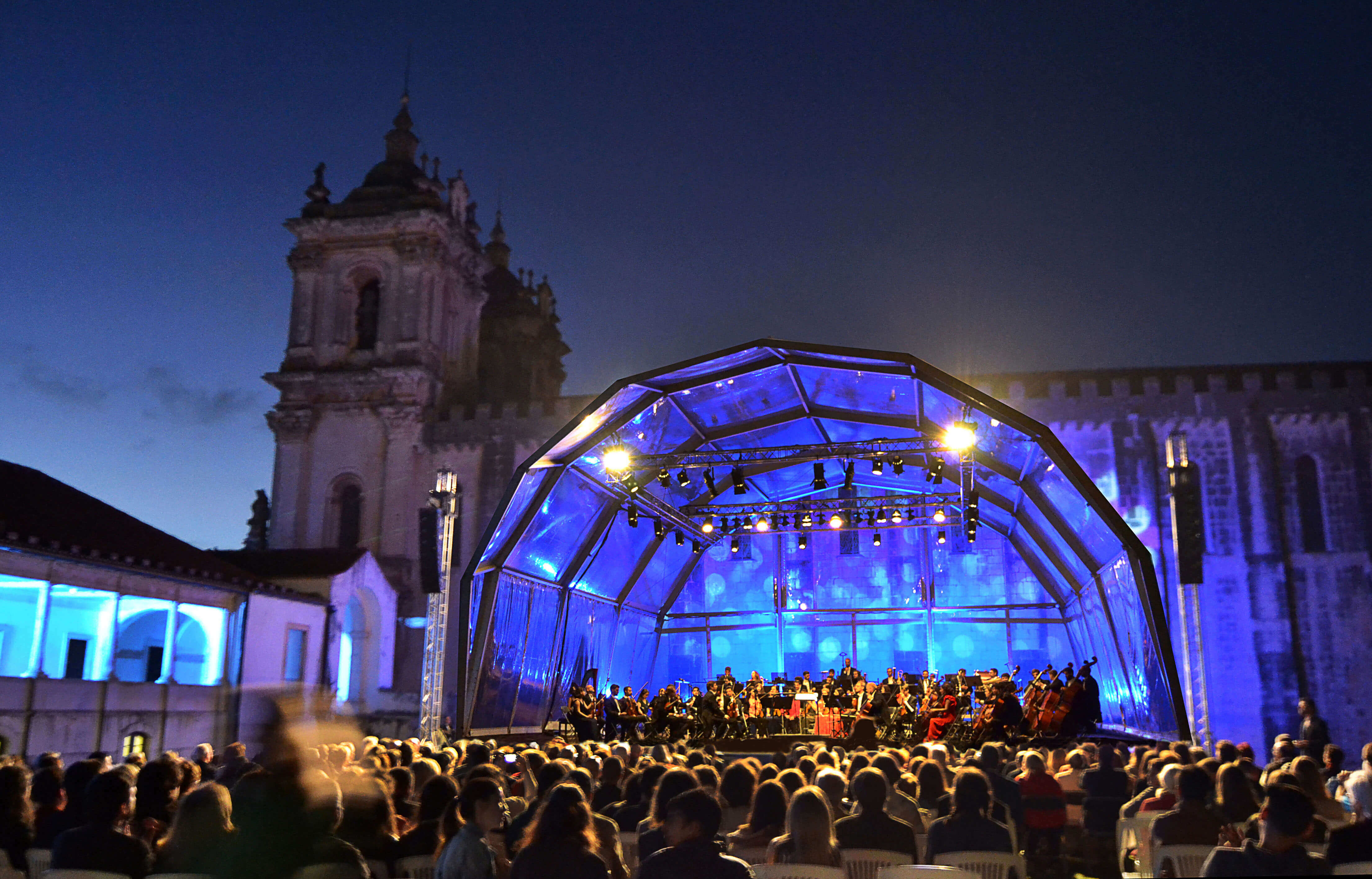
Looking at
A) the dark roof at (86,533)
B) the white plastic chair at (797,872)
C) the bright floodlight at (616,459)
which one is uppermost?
the bright floodlight at (616,459)

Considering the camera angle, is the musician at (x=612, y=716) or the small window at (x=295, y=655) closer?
the musician at (x=612, y=716)

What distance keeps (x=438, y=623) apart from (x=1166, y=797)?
41.2 ft

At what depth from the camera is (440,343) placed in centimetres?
3161

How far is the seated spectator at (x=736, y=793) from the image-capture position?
Answer: 6.75 m

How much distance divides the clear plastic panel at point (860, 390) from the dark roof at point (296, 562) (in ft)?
40.8

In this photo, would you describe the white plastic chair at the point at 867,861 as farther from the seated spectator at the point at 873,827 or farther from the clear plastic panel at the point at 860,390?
the clear plastic panel at the point at 860,390

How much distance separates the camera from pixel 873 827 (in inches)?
213

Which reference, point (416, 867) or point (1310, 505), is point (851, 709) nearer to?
point (1310, 505)

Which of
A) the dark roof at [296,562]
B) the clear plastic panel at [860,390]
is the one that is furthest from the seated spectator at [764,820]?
the dark roof at [296,562]

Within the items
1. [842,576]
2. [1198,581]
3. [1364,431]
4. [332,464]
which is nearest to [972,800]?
[1198,581]

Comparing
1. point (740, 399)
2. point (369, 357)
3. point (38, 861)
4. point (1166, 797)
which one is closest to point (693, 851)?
point (38, 861)

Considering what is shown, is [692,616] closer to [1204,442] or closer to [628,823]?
[1204,442]

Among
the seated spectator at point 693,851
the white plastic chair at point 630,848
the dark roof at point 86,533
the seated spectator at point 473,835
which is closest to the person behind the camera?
the seated spectator at point 693,851

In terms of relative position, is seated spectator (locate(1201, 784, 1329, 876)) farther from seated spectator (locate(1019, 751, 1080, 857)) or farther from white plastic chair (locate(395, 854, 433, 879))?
seated spectator (locate(1019, 751, 1080, 857))
